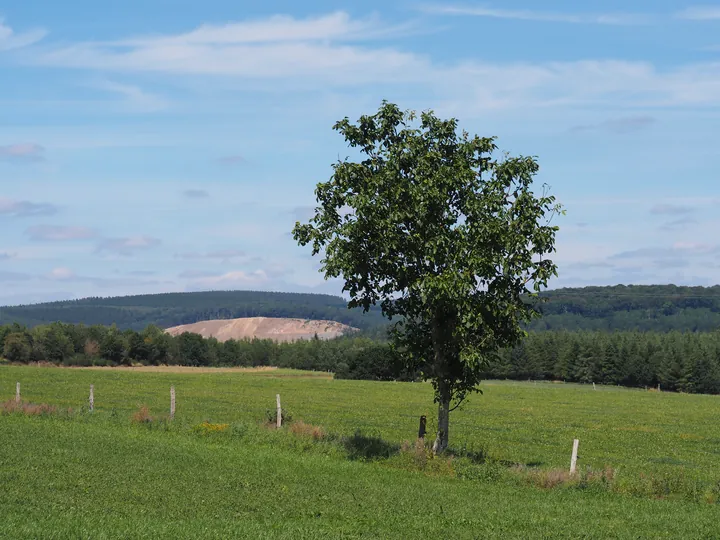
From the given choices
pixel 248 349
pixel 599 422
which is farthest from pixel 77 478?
pixel 248 349

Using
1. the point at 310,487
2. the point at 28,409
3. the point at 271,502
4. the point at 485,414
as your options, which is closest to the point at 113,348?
the point at 485,414

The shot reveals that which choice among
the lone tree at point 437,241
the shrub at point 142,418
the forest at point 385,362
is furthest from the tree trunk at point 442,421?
the forest at point 385,362

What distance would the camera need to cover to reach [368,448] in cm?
2741

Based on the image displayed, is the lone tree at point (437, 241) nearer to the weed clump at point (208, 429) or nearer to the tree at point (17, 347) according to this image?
the weed clump at point (208, 429)

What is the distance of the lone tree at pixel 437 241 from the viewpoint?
24125 millimetres

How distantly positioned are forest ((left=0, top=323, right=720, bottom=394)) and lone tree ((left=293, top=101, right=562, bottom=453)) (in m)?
99.2

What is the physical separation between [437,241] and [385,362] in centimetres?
9965

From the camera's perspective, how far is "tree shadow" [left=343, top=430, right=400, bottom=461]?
26.5m

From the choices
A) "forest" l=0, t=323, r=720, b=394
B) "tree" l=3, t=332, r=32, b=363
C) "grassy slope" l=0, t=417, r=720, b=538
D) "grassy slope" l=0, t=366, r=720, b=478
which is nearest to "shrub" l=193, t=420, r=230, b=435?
"grassy slope" l=0, t=417, r=720, b=538

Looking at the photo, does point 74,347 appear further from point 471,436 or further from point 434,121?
point 434,121

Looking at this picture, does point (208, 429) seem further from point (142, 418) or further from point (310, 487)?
point (310, 487)

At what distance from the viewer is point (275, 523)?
15.9m

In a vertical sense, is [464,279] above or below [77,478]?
above

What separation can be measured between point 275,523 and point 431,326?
11069 mm
